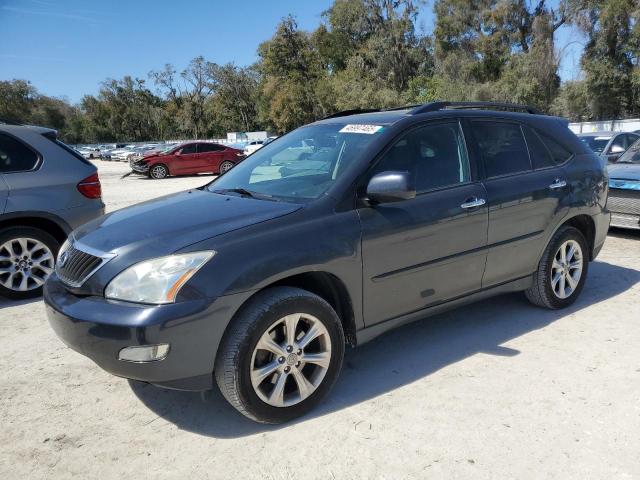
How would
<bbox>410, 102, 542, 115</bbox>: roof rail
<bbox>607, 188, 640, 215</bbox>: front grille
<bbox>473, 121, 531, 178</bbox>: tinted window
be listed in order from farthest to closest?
<bbox>607, 188, 640, 215</bbox>: front grille < <bbox>473, 121, 531, 178</bbox>: tinted window < <bbox>410, 102, 542, 115</bbox>: roof rail

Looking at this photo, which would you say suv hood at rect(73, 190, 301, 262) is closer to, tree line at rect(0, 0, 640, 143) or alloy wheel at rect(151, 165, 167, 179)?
alloy wheel at rect(151, 165, 167, 179)

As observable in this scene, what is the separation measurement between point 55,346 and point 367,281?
8.55ft

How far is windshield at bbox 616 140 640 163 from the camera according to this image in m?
7.99

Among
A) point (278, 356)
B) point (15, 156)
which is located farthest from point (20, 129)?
point (278, 356)

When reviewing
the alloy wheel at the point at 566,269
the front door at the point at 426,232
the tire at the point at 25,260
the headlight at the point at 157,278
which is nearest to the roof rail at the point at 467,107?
the front door at the point at 426,232

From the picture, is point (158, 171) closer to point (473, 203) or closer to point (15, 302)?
point (15, 302)

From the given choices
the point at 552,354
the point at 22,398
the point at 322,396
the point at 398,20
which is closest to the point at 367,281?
the point at 322,396

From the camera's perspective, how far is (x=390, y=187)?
314 centimetres

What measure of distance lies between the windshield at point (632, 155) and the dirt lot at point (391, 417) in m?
4.66

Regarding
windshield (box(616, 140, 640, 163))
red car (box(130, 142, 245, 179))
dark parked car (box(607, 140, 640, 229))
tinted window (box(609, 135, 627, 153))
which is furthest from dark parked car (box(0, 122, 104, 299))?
red car (box(130, 142, 245, 179))

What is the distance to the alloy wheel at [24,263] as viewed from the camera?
17.3 feet

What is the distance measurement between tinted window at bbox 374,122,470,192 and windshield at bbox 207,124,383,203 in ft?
0.66

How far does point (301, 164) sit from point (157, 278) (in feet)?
4.88

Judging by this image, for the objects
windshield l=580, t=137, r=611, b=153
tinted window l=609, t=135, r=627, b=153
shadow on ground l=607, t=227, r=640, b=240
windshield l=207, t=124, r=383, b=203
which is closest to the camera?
windshield l=207, t=124, r=383, b=203
